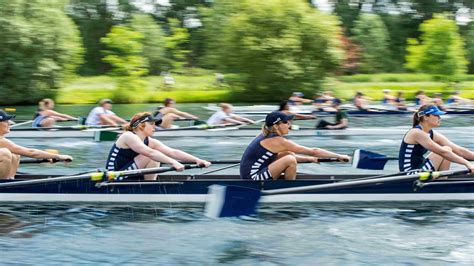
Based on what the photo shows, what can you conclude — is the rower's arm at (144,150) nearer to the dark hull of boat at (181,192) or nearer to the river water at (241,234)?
the dark hull of boat at (181,192)

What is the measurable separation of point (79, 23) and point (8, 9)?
28.2 meters

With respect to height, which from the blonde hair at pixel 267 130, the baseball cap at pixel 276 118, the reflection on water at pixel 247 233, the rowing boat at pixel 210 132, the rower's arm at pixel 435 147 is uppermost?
the baseball cap at pixel 276 118

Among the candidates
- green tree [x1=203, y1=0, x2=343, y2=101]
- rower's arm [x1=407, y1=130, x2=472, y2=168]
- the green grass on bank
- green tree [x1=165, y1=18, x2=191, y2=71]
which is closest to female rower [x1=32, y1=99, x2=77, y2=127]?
rower's arm [x1=407, y1=130, x2=472, y2=168]

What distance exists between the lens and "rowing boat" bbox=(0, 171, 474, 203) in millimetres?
10922

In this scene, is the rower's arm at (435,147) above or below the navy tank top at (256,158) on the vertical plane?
above

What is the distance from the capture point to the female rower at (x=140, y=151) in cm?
1095

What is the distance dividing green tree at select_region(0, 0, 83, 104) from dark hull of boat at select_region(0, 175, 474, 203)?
34.2 m

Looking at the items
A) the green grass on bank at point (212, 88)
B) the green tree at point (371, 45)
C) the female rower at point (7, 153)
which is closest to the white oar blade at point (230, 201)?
the female rower at point (7, 153)

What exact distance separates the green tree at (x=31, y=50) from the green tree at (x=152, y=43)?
56.1 feet

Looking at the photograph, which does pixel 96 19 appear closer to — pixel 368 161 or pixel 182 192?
pixel 368 161

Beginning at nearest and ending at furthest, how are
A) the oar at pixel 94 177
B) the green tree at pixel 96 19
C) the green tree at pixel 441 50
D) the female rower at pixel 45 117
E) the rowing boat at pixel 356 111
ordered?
the oar at pixel 94 177 < the female rower at pixel 45 117 < the rowing boat at pixel 356 111 < the green tree at pixel 441 50 < the green tree at pixel 96 19

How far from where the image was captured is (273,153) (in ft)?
36.0

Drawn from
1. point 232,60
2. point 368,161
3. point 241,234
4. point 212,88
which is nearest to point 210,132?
point 368,161

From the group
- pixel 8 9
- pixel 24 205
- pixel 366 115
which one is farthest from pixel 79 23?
pixel 24 205
